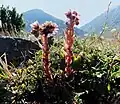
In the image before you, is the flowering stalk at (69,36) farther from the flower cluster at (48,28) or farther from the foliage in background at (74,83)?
the flower cluster at (48,28)

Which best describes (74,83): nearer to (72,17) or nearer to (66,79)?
(66,79)

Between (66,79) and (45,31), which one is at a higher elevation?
(45,31)

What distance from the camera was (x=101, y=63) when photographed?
2521 millimetres

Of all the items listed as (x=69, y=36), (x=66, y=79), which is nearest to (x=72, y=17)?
(x=69, y=36)

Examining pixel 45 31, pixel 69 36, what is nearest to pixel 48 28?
pixel 45 31

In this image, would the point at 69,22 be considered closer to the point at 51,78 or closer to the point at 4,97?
the point at 51,78

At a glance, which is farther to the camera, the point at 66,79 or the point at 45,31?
the point at 66,79

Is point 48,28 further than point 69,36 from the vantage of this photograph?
No

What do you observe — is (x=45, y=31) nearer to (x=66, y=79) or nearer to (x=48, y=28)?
(x=48, y=28)

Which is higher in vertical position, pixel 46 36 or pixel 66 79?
pixel 46 36

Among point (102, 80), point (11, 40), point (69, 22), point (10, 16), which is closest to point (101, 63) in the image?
point (102, 80)

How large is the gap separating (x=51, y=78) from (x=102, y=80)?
1.06 ft

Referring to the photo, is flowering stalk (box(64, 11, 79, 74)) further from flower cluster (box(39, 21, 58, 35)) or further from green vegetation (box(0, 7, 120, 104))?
flower cluster (box(39, 21, 58, 35))

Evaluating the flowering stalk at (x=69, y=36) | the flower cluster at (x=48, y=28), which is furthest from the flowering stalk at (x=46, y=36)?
the flowering stalk at (x=69, y=36)
